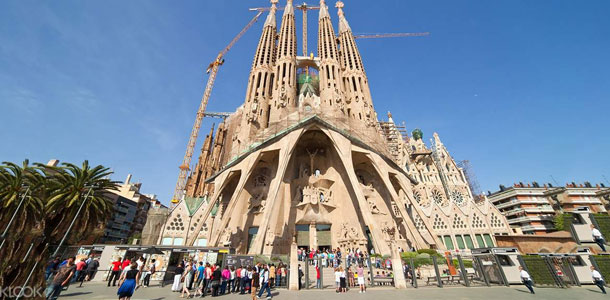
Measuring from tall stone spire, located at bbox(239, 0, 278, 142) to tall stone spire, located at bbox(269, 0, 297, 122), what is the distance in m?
1.24

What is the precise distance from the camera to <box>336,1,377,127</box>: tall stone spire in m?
32.2

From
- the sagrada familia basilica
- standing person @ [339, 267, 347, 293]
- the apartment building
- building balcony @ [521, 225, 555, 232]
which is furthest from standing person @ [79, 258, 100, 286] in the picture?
building balcony @ [521, 225, 555, 232]

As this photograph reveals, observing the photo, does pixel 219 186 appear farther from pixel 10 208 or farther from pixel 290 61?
pixel 290 61

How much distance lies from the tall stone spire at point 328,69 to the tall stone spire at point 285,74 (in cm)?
429

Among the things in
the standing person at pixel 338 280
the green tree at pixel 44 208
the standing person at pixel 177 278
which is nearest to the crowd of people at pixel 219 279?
the standing person at pixel 177 278

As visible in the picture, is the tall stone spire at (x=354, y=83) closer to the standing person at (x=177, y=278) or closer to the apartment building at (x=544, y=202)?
the standing person at (x=177, y=278)

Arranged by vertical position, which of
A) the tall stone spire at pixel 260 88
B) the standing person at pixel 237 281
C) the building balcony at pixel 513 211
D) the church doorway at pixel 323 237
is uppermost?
the tall stone spire at pixel 260 88

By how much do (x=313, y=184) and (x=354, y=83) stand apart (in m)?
18.1

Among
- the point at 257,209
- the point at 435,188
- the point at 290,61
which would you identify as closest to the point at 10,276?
the point at 257,209

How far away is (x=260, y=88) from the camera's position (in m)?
33.6

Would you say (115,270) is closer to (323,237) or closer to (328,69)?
(323,237)

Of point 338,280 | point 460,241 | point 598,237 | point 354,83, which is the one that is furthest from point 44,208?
point 460,241

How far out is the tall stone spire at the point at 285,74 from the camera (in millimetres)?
31312

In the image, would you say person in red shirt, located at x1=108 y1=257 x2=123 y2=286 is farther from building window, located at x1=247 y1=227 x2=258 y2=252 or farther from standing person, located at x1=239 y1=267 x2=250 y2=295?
building window, located at x1=247 y1=227 x2=258 y2=252
